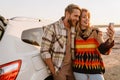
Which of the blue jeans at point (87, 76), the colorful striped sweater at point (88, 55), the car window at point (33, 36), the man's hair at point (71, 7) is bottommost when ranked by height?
the blue jeans at point (87, 76)

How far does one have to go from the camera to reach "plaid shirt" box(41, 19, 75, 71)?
4.18 meters

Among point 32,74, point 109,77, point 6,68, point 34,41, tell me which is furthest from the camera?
point 109,77

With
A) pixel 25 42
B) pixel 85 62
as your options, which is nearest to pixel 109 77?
pixel 85 62

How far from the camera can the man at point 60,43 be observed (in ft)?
13.7

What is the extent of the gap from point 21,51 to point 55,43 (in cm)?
59

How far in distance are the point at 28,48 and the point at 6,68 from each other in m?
0.49

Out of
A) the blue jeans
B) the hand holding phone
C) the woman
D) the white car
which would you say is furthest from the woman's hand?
the white car

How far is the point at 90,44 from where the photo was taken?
425 cm

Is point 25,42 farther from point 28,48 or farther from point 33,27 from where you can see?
point 33,27

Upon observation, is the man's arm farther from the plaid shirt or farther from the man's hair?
the man's hair

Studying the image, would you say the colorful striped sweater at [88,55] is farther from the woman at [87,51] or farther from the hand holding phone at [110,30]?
the hand holding phone at [110,30]

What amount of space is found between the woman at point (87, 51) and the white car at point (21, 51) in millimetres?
472

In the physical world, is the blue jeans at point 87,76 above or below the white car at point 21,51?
below

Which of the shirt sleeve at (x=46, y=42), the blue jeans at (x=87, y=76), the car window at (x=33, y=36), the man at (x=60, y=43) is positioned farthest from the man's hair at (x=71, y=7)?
the blue jeans at (x=87, y=76)
